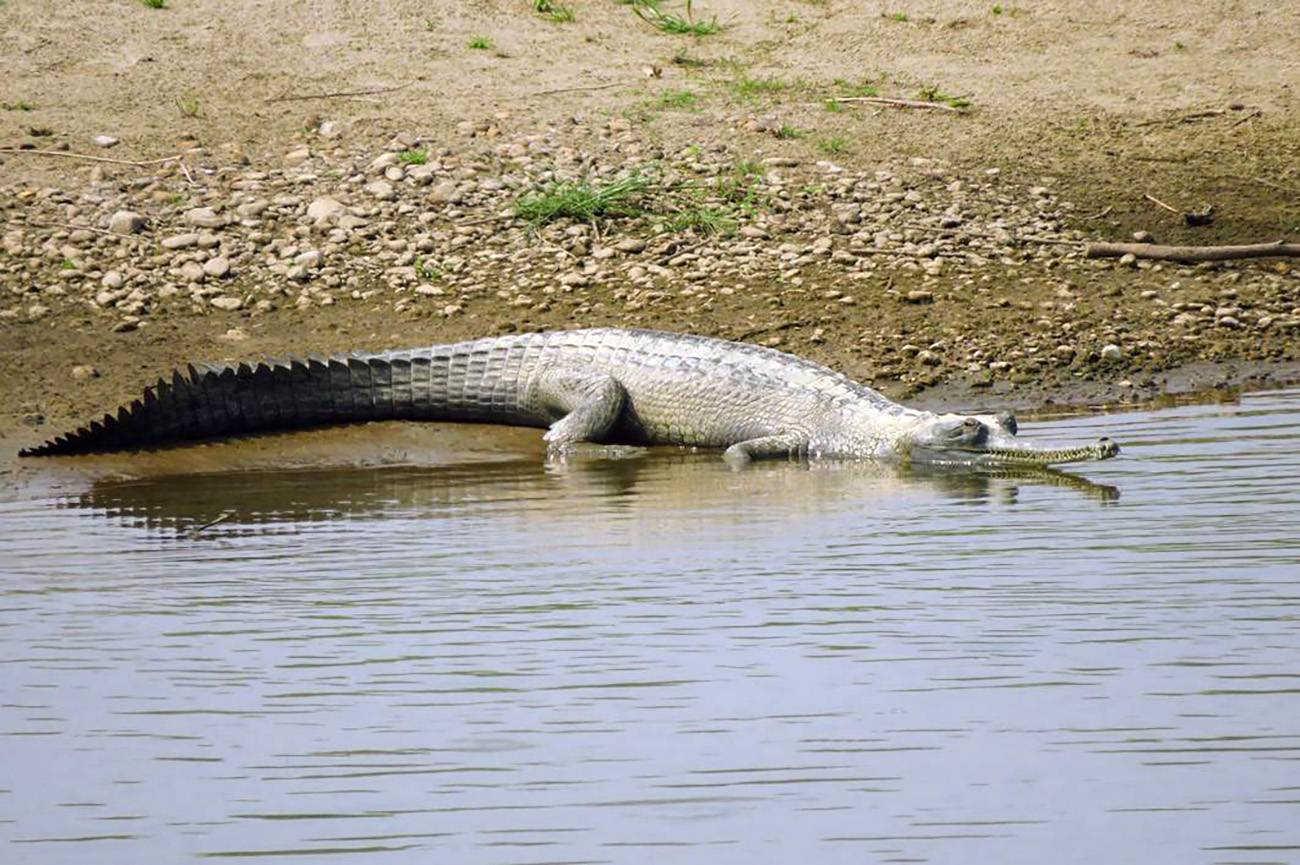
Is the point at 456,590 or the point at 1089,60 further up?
the point at 1089,60

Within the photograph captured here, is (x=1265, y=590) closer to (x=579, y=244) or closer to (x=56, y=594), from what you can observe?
(x=56, y=594)

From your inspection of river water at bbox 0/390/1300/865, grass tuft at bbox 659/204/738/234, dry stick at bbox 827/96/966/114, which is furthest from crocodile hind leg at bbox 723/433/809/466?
dry stick at bbox 827/96/966/114

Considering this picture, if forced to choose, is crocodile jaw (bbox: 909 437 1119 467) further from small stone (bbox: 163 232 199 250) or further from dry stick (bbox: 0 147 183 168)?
dry stick (bbox: 0 147 183 168)

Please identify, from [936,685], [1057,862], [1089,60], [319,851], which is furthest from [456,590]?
[1089,60]

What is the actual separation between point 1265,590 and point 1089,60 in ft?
31.3

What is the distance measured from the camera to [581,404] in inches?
385

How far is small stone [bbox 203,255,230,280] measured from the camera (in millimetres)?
11250

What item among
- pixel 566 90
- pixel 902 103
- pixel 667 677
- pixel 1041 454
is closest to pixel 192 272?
pixel 566 90

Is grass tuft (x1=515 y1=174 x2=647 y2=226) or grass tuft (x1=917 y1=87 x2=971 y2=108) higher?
grass tuft (x1=917 y1=87 x2=971 y2=108)

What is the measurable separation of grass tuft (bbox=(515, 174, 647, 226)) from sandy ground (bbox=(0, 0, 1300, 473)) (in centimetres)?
90

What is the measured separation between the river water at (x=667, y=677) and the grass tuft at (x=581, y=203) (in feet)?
13.2

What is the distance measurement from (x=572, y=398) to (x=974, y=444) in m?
2.01

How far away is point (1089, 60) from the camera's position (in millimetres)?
14914

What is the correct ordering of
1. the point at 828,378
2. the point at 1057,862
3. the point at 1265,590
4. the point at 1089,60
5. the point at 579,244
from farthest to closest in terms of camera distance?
the point at 1089,60, the point at 579,244, the point at 828,378, the point at 1265,590, the point at 1057,862
